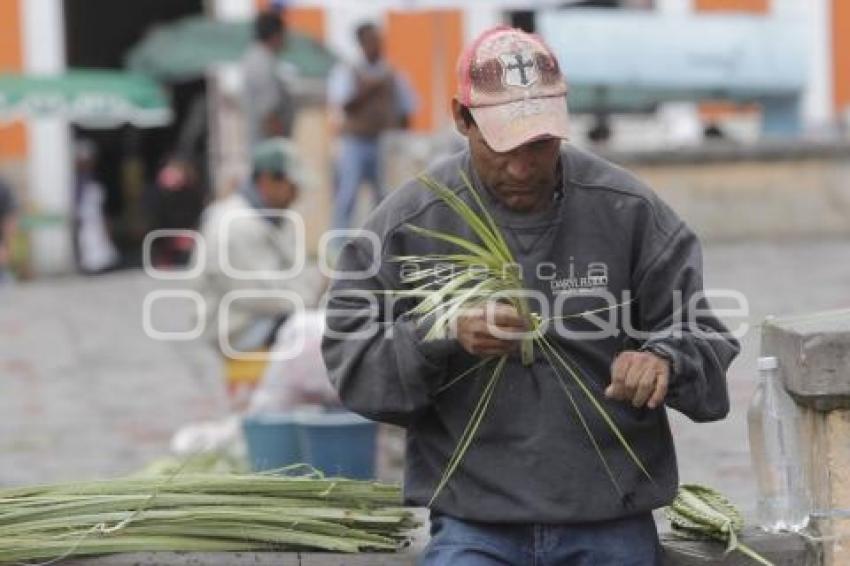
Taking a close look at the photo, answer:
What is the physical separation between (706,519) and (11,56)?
59.4 feet

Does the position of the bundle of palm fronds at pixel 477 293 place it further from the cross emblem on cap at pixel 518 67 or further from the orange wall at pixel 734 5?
the orange wall at pixel 734 5

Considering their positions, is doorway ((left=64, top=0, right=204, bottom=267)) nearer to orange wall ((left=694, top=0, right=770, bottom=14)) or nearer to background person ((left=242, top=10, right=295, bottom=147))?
orange wall ((left=694, top=0, right=770, bottom=14))

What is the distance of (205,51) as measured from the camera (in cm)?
1941

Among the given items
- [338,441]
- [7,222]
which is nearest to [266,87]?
[338,441]

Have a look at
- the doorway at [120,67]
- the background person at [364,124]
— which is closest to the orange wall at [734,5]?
the doorway at [120,67]

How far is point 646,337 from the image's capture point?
148 inches

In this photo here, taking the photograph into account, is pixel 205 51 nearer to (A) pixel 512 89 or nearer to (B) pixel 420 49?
(B) pixel 420 49

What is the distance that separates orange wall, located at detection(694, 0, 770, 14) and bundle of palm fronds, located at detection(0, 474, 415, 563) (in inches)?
745

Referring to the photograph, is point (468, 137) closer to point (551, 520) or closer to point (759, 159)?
point (551, 520)

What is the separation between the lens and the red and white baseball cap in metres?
3.61

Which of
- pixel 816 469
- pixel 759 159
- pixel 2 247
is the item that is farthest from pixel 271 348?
pixel 2 247

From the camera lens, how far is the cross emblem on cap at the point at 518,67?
367 centimetres

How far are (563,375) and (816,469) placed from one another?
74 centimetres

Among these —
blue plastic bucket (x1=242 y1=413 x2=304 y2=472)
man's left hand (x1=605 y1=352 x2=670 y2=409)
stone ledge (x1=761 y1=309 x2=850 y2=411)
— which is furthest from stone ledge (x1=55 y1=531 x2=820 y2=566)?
blue plastic bucket (x1=242 y1=413 x2=304 y2=472)
